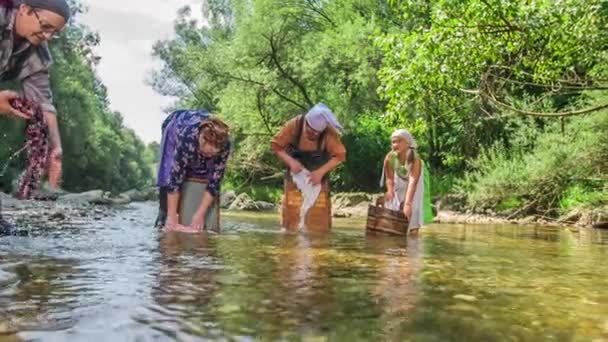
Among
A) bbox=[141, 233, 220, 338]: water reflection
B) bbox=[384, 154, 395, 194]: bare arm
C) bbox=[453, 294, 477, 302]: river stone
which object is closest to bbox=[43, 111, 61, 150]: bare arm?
bbox=[141, 233, 220, 338]: water reflection

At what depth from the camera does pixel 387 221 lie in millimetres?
7391

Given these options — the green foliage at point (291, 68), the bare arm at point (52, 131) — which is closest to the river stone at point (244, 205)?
the green foliage at point (291, 68)

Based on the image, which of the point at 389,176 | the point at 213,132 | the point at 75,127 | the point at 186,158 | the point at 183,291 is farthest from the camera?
the point at 75,127

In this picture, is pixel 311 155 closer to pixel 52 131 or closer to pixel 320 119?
pixel 320 119

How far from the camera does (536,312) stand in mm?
2777

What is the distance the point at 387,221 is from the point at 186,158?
2.38 metres

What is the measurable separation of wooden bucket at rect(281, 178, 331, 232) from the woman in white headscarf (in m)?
0.89

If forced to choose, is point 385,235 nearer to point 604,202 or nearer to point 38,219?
point 38,219

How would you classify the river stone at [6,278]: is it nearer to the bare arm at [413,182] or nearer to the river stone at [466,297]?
the river stone at [466,297]

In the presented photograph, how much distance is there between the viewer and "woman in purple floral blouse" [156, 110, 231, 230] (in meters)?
6.39

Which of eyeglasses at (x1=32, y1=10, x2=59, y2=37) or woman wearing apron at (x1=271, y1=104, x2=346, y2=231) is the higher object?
eyeglasses at (x1=32, y1=10, x2=59, y2=37)

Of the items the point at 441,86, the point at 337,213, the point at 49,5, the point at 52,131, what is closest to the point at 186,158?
the point at 52,131

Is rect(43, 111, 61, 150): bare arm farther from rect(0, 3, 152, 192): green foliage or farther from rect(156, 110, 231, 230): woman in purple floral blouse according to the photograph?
rect(0, 3, 152, 192): green foliage

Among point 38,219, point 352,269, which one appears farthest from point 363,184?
point 352,269
